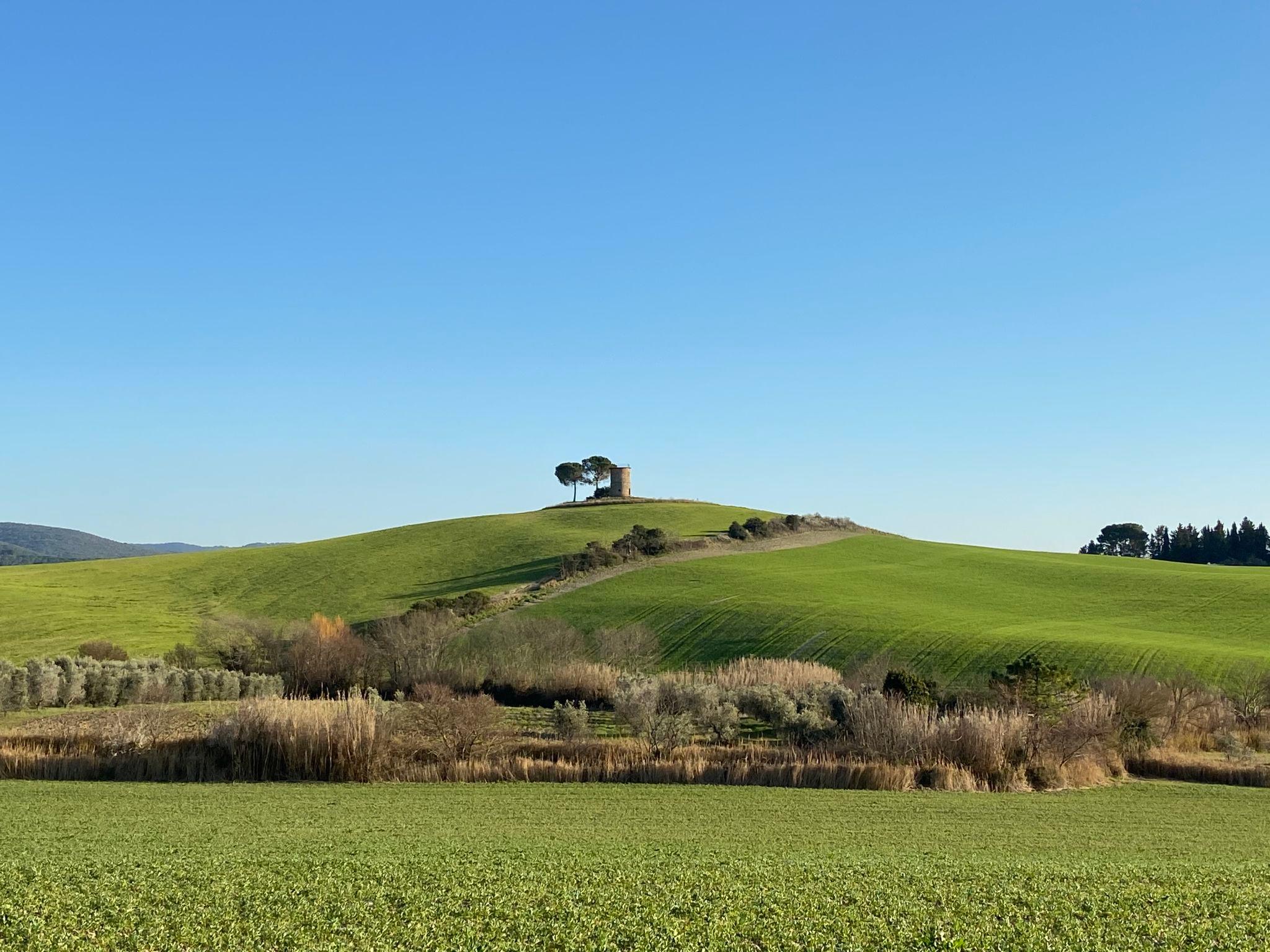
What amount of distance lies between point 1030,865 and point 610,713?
79.6ft

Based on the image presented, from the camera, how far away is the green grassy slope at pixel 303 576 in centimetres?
5869

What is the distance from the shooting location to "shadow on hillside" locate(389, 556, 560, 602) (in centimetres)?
7038

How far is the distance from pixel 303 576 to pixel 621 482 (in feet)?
Result: 159

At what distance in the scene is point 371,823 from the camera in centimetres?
1773

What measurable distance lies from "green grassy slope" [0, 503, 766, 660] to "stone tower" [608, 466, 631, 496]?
12.5 m

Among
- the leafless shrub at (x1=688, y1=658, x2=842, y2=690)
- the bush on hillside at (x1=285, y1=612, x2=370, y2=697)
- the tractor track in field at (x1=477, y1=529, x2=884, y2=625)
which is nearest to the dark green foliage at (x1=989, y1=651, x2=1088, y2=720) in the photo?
the leafless shrub at (x1=688, y1=658, x2=842, y2=690)

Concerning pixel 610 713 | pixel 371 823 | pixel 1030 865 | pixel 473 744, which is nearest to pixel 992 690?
pixel 610 713

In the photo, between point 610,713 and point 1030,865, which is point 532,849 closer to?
point 1030,865

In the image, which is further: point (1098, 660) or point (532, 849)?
point (1098, 660)

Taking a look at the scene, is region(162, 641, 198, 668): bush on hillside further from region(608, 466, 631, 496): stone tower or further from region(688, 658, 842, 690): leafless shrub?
region(608, 466, 631, 496): stone tower

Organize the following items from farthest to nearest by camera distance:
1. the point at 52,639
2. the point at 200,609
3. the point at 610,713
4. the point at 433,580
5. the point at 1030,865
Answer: the point at 433,580 < the point at 200,609 < the point at 52,639 < the point at 610,713 < the point at 1030,865

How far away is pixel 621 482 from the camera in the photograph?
122 m

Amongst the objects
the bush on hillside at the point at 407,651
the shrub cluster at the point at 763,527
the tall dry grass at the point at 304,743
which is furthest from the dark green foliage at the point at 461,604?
the tall dry grass at the point at 304,743

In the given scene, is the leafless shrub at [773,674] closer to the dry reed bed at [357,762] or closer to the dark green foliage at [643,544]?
the dry reed bed at [357,762]
